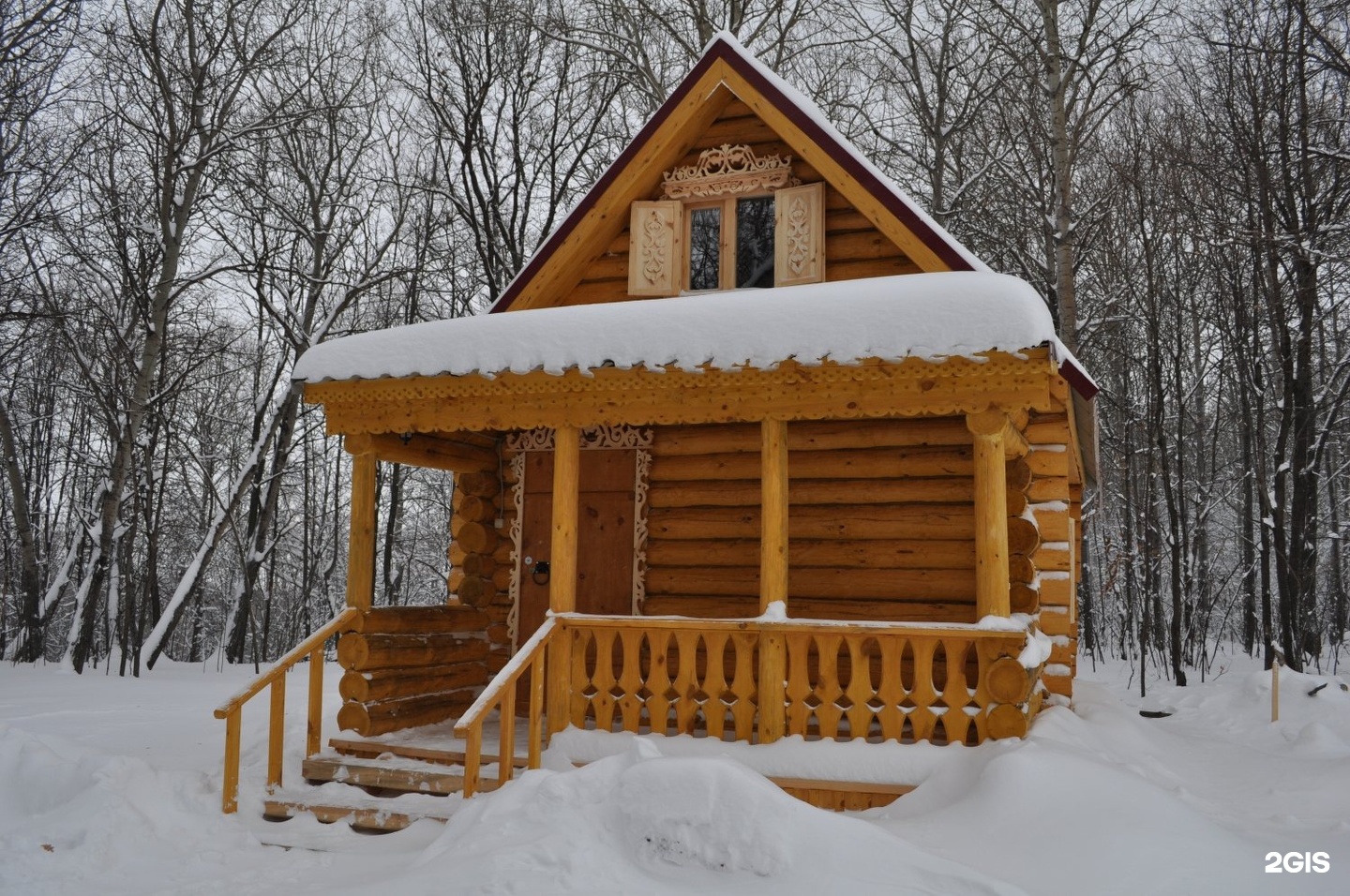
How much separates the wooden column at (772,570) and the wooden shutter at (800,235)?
273 cm

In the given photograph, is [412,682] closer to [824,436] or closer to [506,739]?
[506,739]

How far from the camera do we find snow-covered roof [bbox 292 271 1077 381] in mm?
6715

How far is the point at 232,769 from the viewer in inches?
282

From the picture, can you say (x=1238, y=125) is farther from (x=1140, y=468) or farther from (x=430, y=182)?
(x=430, y=182)

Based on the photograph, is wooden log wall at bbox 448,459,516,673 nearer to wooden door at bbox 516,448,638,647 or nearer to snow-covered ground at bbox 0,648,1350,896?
wooden door at bbox 516,448,638,647

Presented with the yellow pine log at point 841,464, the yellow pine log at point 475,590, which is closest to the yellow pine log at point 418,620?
the yellow pine log at point 475,590

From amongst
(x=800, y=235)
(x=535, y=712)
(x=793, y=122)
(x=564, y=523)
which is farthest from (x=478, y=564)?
(x=793, y=122)

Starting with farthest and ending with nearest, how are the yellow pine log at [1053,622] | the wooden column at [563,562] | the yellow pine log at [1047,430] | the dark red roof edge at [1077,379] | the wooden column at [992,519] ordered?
1. the yellow pine log at [1047,430]
2. the yellow pine log at [1053,622]
3. the dark red roof edge at [1077,379]
4. the wooden column at [563,562]
5. the wooden column at [992,519]

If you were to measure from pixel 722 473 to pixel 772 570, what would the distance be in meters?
2.35

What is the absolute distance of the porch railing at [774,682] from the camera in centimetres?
682

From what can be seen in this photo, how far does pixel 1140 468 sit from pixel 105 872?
27.3 metres

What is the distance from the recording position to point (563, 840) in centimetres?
513

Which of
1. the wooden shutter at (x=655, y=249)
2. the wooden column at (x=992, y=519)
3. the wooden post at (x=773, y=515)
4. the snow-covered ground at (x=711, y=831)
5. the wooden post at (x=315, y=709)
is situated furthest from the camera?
the wooden shutter at (x=655, y=249)

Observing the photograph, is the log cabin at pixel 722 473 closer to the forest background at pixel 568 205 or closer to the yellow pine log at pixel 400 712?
the yellow pine log at pixel 400 712
